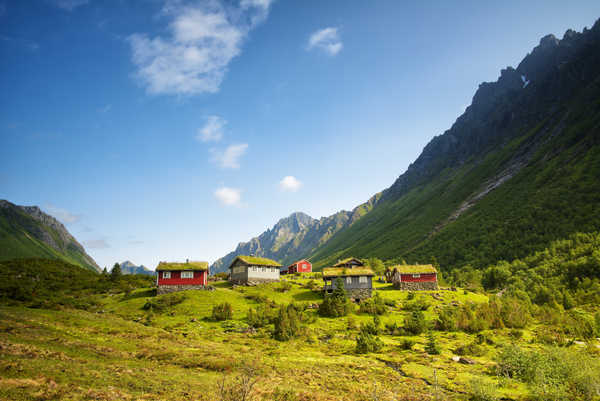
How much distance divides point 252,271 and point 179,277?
16.0 m

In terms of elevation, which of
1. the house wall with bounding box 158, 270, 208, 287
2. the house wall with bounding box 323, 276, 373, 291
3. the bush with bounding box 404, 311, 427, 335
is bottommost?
the bush with bounding box 404, 311, 427, 335

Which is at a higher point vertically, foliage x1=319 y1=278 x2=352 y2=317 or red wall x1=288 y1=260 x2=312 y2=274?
red wall x1=288 y1=260 x2=312 y2=274

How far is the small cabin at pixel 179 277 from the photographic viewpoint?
2297 inches

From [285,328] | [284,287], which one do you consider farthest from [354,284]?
[285,328]

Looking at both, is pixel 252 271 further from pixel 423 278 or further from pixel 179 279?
pixel 423 278

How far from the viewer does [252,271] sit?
6888 cm

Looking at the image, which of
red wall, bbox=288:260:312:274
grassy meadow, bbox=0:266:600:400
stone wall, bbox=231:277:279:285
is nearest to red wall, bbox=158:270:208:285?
stone wall, bbox=231:277:279:285

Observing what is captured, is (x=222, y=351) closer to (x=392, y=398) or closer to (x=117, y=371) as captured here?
(x=117, y=371)

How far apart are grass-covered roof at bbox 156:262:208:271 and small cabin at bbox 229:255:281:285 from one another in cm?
971

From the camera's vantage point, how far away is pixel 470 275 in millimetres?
99625

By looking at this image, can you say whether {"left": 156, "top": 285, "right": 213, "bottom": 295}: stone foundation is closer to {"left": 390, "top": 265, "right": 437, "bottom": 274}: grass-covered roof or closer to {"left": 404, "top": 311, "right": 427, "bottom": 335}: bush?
{"left": 404, "top": 311, "right": 427, "bottom": 335}: bush

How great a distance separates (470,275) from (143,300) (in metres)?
96.0

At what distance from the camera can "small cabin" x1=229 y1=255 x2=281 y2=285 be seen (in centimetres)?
6834

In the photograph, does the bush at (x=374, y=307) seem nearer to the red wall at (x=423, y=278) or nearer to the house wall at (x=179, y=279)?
the red wall at (x=423, y=278)
